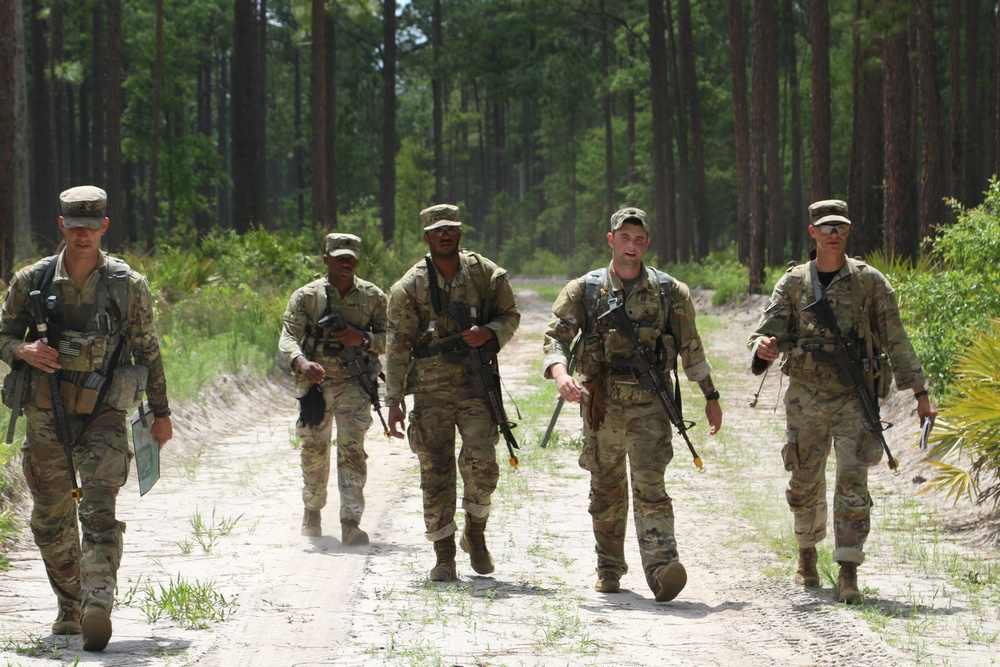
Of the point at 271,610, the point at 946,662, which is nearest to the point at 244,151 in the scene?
the point at 271,610

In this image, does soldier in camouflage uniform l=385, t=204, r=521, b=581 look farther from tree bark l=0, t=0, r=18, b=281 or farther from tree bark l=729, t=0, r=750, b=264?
tree bark l=729, t=0, r=750, b=264

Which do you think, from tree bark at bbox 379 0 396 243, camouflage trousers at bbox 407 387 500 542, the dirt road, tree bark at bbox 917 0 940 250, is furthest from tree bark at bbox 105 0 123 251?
camouflage trousers at bbox 407 387 500 542

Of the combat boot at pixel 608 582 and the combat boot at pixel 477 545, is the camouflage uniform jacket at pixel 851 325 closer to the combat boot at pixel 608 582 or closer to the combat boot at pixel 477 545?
the combat boot at pixel 608 582

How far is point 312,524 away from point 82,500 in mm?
3237

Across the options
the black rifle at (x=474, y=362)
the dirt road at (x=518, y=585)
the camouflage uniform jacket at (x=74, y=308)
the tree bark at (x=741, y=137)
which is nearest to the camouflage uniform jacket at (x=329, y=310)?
the dirt road at (x=518, y=585)

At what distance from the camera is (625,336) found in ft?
24.6

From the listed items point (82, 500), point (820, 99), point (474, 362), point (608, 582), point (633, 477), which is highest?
point (820, 99)

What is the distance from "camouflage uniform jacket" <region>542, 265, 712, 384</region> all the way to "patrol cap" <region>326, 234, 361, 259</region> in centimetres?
248

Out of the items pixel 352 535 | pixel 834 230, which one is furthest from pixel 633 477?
pixel 352 535

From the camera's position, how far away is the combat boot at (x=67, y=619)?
650 centimetres

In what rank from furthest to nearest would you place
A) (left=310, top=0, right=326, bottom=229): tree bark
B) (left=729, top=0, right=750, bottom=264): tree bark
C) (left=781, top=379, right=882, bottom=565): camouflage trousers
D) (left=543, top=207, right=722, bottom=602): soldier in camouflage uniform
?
(left=729, top=0, right=750, bottom=264): tree bark → (left=310, top=0, right=326, bottom=229): tree bark → (left=543, top=207, right=722, bottom=602): soldier in camouflage uniform → (left=781, top=379, right=882, bottom=565): camouflage trousers

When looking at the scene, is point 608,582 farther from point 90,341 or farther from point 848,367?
point 90,341

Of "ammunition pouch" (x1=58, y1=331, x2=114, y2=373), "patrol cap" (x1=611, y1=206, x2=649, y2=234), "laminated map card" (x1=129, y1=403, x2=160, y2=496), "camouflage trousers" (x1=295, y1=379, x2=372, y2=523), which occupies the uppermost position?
"patrol cap" (x1=611, y1=206, x2=649, y2=234)

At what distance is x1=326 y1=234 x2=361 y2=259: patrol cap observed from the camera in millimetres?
9562
